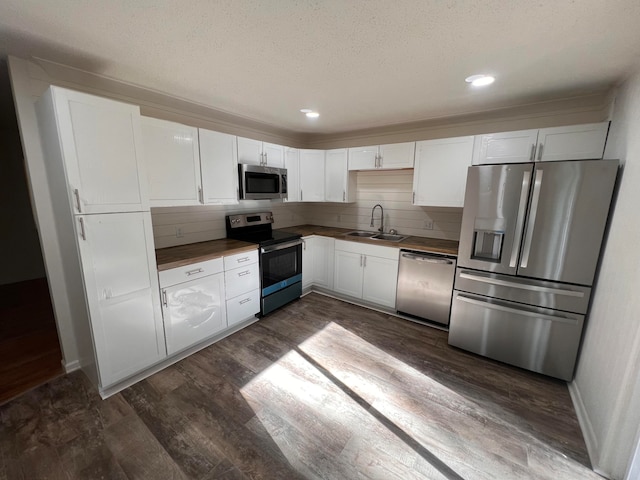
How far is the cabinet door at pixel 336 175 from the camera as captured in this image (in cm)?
388

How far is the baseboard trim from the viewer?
2.27 m

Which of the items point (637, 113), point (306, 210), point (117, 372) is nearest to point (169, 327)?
point (117, 372)

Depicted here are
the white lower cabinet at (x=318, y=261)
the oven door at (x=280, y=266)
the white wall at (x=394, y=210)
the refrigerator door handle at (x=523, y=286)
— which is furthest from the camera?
the white lower cabinet at (x=318, y=261)

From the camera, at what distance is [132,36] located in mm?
1599

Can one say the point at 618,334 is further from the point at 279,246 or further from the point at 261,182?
the point at 261,182

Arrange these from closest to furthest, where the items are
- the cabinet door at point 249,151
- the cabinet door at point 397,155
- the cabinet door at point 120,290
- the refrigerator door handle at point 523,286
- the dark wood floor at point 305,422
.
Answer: the dark wood floor at point 305,422 → the cabinet door at point 120,290 → the refrigerator door handle at point 523,286 → the cabinet door at point 249,151 → the cabinet door at point 397,155

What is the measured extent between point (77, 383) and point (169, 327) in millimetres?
792

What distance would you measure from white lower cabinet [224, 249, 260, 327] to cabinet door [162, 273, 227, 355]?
88 mm

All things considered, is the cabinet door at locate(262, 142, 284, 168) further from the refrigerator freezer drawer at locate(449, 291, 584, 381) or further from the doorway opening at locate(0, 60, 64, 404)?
the refrigerator freezer drawer at locate(449, 291, 584, 381)

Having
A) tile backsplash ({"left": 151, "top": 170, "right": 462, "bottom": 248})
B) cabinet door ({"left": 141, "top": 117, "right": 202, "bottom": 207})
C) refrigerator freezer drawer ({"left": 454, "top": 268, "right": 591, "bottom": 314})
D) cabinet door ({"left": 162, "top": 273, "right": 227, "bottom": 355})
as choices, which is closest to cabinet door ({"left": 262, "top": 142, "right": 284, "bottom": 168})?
tile backsplash ({"left": 151, "top": 170, "right": 462, "bottom": 248})

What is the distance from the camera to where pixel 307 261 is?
3.85 metres

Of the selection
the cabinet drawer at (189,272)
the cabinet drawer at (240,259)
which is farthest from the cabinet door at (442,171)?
the cabinet drawer at (189,272)

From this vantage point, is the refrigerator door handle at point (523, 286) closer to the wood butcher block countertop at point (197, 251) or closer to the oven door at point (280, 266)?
the oven door at point (280, 266)

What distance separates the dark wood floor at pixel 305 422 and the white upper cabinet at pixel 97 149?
1.50 m
